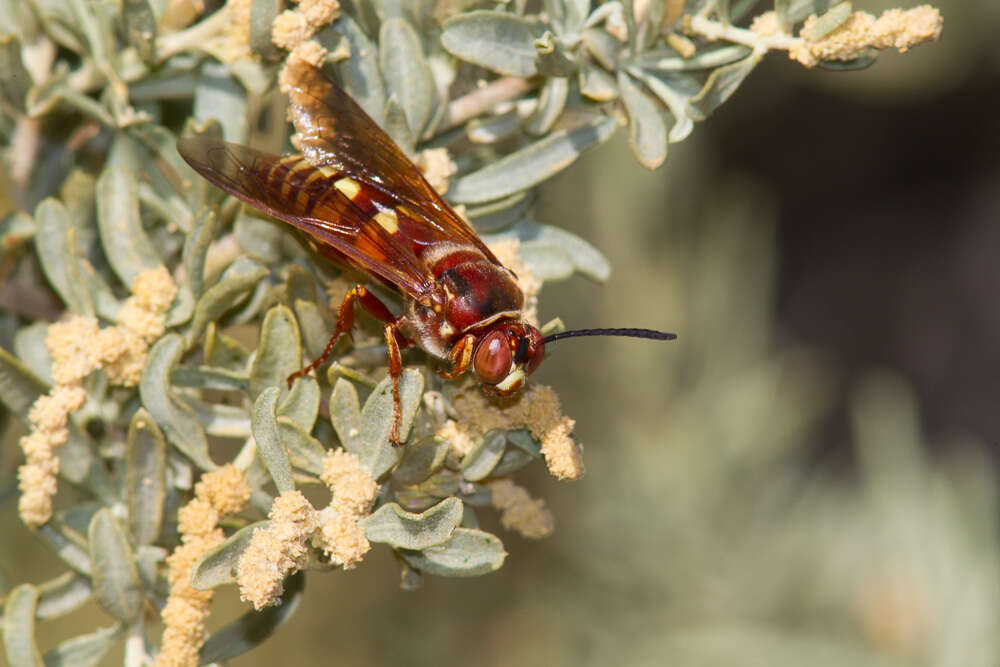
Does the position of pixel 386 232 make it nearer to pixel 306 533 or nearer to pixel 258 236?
pixel 258 236

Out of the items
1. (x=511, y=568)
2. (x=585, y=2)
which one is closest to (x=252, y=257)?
(x=585, y=2)

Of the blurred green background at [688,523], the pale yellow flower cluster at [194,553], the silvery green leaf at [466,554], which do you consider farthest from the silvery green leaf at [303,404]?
the blurred green background at [688,523]

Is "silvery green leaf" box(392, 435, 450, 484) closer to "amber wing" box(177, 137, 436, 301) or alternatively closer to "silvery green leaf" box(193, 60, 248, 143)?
"amber wing" box(177, 137, 436, 301)

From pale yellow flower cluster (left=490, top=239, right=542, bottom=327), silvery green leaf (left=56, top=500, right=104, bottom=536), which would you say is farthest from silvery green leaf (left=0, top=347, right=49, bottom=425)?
pale yellow flower cluster (left=490, top=239, right=542, bottom=327)

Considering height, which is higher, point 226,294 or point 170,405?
point 226,294

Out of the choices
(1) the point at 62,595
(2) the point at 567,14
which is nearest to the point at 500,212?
(2) the point at 567,14

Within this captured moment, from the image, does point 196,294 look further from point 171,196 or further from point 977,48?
point 977,48
